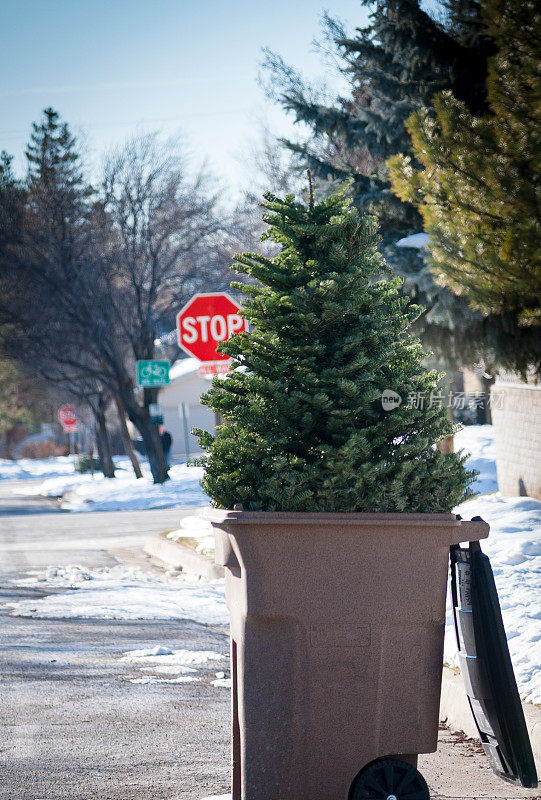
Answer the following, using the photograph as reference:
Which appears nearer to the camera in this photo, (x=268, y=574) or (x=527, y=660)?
(x=268, y=574)

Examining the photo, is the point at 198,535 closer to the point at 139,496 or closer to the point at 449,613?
the point at 449,613

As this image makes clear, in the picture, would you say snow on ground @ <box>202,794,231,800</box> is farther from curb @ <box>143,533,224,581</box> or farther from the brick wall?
the brick wall

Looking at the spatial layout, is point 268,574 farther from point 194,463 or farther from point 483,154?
point 483,154

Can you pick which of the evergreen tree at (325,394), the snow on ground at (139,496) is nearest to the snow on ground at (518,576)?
the evergreen tree at (325,394)

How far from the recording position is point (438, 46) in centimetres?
991

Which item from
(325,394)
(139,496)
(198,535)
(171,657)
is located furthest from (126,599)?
(139,496)

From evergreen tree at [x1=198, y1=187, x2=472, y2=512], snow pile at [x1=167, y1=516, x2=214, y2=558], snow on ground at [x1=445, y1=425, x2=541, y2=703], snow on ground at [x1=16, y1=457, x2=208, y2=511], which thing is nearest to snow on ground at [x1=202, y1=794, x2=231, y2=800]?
evergreen tree at [x1=198, y1=187, x2=472, y2=512]

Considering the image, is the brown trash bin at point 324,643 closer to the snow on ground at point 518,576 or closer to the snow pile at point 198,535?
the snow on ground at point 518,576

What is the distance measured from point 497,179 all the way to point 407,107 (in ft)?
15.7

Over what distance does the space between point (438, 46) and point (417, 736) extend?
8.49 m

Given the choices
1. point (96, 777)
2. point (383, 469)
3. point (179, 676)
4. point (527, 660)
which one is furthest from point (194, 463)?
point (179, 676)

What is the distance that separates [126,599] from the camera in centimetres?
890

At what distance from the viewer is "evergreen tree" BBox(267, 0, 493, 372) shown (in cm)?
930

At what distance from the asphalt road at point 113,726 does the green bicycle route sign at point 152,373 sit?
16782mm
